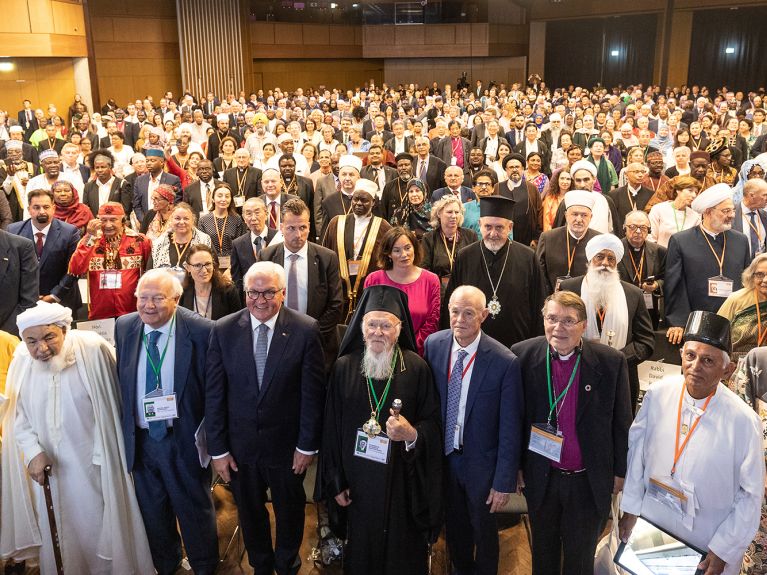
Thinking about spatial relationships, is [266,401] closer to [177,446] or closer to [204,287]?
[177,446]

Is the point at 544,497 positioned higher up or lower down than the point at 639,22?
lower down

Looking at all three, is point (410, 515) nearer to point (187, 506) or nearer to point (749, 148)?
point (187, 506)

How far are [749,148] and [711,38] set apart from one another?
1580 centimetres

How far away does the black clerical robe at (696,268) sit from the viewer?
15.3 feet

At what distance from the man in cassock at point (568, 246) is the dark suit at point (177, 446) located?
2506 millimetres

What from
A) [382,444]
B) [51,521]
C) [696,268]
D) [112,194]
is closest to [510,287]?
[696,268]

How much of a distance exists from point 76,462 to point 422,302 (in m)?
2.22

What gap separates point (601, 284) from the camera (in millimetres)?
3893

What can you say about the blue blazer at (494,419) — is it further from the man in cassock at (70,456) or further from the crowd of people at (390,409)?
the man in cassock at (70,456)

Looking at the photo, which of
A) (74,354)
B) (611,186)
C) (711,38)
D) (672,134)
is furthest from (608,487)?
(711,38)

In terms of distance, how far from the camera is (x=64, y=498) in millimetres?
3518

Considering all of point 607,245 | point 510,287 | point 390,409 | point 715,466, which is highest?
point 607,245

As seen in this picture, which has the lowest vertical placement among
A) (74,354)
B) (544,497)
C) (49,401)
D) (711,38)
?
(544,497)

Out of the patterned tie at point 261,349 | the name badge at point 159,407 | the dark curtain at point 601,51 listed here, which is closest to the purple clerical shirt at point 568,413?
the patterned tie at point 261,349
